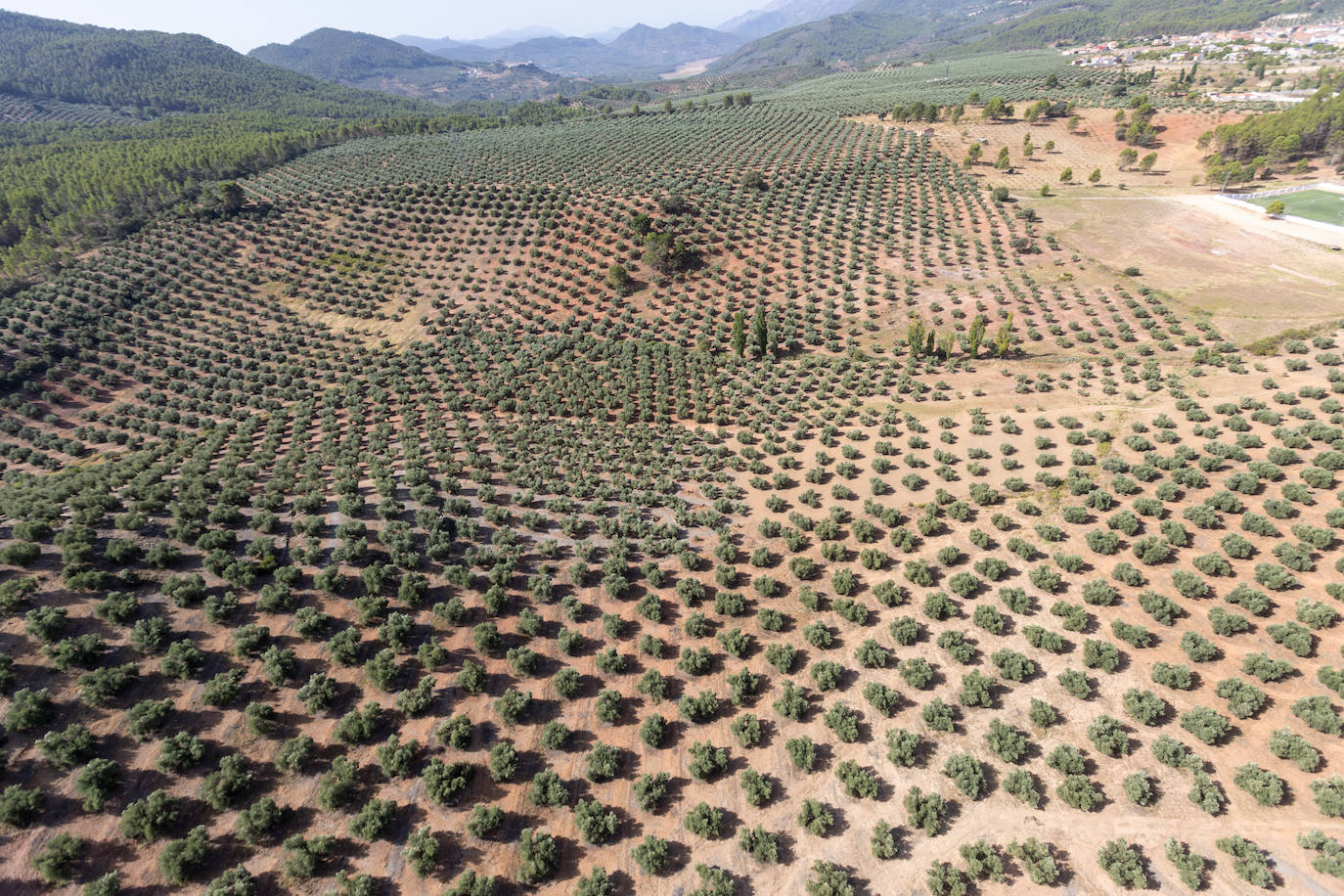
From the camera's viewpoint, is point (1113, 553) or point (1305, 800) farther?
point (1113, 553)

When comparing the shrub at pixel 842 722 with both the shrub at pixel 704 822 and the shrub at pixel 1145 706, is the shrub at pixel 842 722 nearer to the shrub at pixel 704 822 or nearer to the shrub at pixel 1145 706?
the shrub at pixel 704 822

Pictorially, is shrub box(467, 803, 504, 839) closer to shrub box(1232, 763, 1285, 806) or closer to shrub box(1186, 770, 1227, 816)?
shrub box(1186, 770, 1227, 816)

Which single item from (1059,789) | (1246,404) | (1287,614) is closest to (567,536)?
(1059,789)

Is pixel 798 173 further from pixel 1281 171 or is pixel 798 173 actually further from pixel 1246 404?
pixel 1281 171

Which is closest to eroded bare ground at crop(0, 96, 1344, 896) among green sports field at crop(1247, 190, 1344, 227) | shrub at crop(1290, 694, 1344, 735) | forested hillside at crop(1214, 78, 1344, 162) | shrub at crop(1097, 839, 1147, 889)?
shrub at crop(1290, 694, 1344, 735)

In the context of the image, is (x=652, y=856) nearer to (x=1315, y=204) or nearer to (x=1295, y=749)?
(x=1295, y=749)

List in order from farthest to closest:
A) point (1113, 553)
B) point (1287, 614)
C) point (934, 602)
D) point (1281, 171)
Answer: point (1281, 171) → point (1113, 553) → point (934, 602) → point (1287, 614)

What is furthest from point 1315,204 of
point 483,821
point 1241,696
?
point 483,821

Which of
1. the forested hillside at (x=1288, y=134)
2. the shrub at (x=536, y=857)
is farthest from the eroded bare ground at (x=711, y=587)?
the forested hillside at (x=1288, y=134)
